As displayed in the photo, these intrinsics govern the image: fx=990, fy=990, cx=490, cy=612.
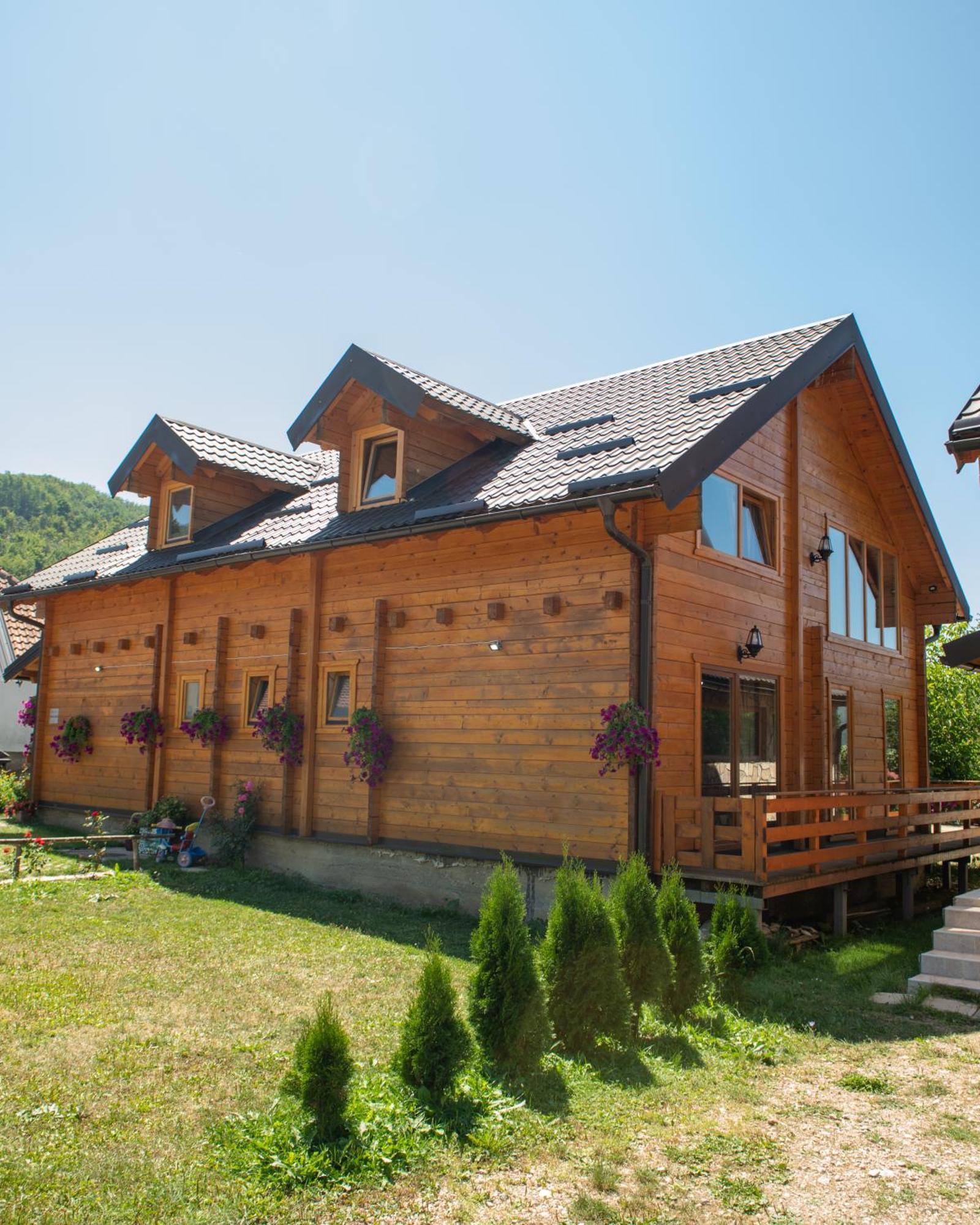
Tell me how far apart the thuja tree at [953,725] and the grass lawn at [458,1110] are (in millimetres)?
14850

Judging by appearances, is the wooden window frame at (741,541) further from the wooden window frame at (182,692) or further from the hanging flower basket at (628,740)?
the wooden window frame at (182,692)

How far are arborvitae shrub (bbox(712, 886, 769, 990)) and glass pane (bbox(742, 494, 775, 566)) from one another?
16.8ft

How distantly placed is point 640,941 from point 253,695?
8.65 m

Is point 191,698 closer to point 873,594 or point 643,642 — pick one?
point 643,642

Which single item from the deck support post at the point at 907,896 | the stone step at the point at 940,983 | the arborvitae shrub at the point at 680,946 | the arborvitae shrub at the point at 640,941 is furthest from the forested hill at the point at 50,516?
the stone step at the point at 940,983

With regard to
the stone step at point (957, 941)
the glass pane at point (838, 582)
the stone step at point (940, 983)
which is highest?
the glass pane at point (838, 582)

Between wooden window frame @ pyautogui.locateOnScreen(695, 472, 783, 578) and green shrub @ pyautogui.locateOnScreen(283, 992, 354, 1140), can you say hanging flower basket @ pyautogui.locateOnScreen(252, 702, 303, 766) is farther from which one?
green shrub @ pyautogui.locateOnScreen(283, 992, 354, 1140)

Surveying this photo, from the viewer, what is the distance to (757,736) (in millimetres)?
11703

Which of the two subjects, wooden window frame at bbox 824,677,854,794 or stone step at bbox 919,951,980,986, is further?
wooden window frame at bbox 824,677,854,794

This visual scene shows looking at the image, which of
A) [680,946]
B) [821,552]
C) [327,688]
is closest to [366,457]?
[327,688]

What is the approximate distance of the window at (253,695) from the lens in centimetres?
1404

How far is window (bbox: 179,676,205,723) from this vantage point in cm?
1509

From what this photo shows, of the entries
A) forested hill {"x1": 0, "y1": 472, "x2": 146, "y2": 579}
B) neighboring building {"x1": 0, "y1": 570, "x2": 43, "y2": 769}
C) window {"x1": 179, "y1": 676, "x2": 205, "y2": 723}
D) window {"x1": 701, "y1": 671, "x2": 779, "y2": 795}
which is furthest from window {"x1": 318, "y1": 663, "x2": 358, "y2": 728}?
forested hill {"x1": 0, "y1": 472, "x2": 146, "y2": 579}

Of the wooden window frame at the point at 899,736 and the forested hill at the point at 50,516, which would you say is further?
the forested hill at the point at 50,516
